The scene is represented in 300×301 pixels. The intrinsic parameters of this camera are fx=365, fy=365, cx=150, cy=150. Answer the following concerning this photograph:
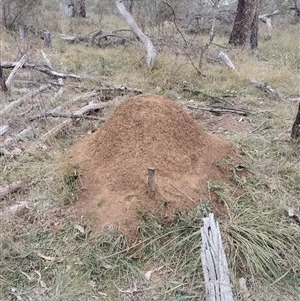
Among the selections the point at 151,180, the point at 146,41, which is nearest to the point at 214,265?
the point at 151,180

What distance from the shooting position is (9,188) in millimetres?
2959

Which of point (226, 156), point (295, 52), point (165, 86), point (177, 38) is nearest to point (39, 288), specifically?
point (226, 156)

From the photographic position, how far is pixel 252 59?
7656 millimetres

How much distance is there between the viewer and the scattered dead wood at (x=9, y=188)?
2912 mm

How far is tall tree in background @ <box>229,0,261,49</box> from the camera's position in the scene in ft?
27.8

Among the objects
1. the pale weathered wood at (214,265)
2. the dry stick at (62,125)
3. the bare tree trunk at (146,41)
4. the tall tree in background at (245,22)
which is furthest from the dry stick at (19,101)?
the tall tree in background at (245,22)

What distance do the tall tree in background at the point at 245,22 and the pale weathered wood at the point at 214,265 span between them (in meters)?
7.26

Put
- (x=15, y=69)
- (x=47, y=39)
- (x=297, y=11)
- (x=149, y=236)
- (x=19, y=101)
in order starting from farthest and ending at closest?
(x=297, y=11) < (x=47, y=39) < (x=15, y=69) < (x=19, y=101) < (x=149, y=236)

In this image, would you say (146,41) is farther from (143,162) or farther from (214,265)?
(214,265)

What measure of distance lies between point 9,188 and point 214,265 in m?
1.75

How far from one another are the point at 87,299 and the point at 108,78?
4.49m

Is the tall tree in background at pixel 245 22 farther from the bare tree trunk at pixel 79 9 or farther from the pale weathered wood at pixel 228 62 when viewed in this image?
the bare tree trunk at pixel 79 9

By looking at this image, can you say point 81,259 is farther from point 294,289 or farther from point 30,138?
point 30,138

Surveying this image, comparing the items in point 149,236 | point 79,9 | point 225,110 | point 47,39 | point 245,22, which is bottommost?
point 149,236
